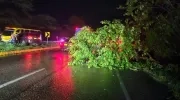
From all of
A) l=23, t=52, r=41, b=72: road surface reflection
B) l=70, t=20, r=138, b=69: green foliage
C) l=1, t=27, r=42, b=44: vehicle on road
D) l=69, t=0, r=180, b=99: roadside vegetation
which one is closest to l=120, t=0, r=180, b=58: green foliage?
l=69, t=0, r=180, b=99: roadside vegetation

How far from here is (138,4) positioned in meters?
16.2

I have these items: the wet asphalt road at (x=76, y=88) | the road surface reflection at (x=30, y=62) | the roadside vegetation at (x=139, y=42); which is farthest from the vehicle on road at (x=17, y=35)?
the wet asphalt road at (x=76, y=88)

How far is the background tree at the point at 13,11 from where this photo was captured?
1714 inches

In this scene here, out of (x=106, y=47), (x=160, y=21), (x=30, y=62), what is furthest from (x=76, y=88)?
(x=30, y=62)

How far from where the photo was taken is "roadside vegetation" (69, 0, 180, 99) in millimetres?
14875

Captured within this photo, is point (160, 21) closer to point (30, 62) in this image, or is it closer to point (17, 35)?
point (30, 62)

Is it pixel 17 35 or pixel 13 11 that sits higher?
pixel 13 11

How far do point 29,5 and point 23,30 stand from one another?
159 inches

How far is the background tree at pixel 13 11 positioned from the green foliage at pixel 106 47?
80.0ft

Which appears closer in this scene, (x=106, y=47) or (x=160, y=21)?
(x=160, y=21)

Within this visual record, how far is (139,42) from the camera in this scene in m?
19.1

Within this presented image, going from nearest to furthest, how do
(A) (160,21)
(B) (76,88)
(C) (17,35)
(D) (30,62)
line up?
(B) (76,88), (A) (160,21), (D) (30,62), (C) (17,35)

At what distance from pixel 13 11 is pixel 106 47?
28.2 meters

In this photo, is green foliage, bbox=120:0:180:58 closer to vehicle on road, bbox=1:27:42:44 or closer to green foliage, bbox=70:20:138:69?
green foliage, bbox=70:20:138:69
